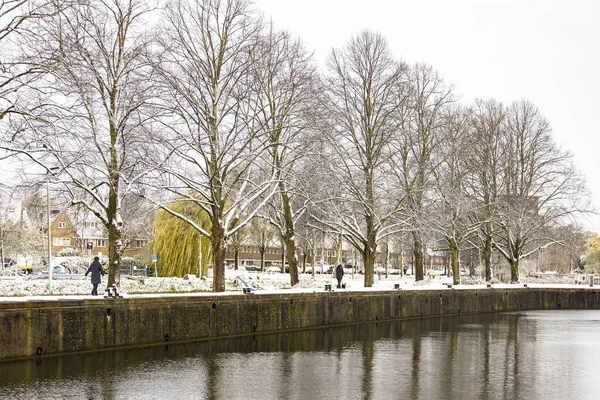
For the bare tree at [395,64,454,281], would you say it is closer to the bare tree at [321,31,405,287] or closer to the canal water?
the bare tree at [321,31,405,287]

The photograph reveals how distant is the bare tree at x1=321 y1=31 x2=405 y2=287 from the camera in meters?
47.4

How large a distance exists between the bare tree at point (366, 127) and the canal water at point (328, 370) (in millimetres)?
13343

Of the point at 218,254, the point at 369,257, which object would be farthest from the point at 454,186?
the point at 218,254

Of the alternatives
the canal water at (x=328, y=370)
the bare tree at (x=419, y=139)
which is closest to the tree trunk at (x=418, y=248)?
the bare tree at (x=419, y=139)

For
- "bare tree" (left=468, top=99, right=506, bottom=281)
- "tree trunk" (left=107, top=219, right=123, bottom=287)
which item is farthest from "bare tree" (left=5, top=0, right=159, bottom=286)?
"bare tree" (left=468, top=99, right=506, bottom=281)

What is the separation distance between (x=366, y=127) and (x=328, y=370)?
27378mm

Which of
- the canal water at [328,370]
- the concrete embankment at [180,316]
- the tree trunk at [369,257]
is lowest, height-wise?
the canal water at [328,370]

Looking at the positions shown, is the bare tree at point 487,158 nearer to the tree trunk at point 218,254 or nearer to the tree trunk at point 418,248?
the tree trunk at point 418,248

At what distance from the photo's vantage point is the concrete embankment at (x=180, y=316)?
945 inches

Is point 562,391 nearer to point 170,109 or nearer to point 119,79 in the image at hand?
point 170,109

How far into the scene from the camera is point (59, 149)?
93.9 ft

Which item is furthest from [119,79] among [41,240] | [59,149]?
[41,240]

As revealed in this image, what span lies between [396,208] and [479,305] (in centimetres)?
1128

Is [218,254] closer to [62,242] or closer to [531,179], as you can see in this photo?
[531,179]
